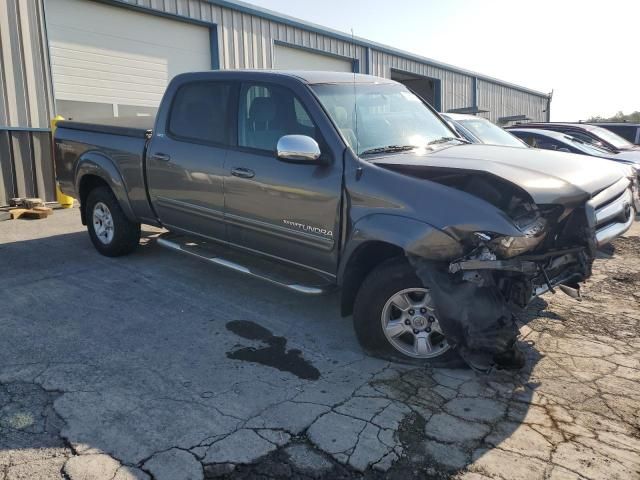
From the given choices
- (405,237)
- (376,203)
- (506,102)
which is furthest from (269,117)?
(506,102)

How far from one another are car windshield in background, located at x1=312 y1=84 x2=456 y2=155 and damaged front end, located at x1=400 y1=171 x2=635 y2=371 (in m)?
0.85

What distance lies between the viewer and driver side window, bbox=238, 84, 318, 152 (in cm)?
424

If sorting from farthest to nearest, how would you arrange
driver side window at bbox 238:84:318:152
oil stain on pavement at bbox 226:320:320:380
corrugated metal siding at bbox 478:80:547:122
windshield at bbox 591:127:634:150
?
corrugated metal siding at bbox 478:80:547:122, windshield at bbox 591:127:634:150, driver side window at bbox 238:84:318:152, oil stain on pavement at bbox 226:320:320:380

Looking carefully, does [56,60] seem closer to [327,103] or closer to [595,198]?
[327,103]

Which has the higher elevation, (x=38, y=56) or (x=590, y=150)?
(x=38, y=56)

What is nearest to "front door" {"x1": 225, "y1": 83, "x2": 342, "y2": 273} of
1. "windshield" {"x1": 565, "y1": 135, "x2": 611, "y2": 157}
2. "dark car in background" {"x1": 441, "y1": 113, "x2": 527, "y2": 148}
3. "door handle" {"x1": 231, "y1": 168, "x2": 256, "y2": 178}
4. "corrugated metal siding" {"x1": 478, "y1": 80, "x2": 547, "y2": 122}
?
"door handle" {"x1": 231, "y1": 168, "x2": 256, "y2": 178}

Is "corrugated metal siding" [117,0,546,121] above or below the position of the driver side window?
above

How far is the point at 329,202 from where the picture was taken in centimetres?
391

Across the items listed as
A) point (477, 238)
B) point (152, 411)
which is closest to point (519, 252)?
point (477, 238)

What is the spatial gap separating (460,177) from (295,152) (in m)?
1.14

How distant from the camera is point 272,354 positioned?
390cm

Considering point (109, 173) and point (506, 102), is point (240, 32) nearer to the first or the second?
point (109, 173)

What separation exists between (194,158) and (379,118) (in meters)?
1.72

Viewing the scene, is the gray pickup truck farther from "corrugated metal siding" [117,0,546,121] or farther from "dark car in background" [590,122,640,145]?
"dark car in background" [590,122,640,145]
